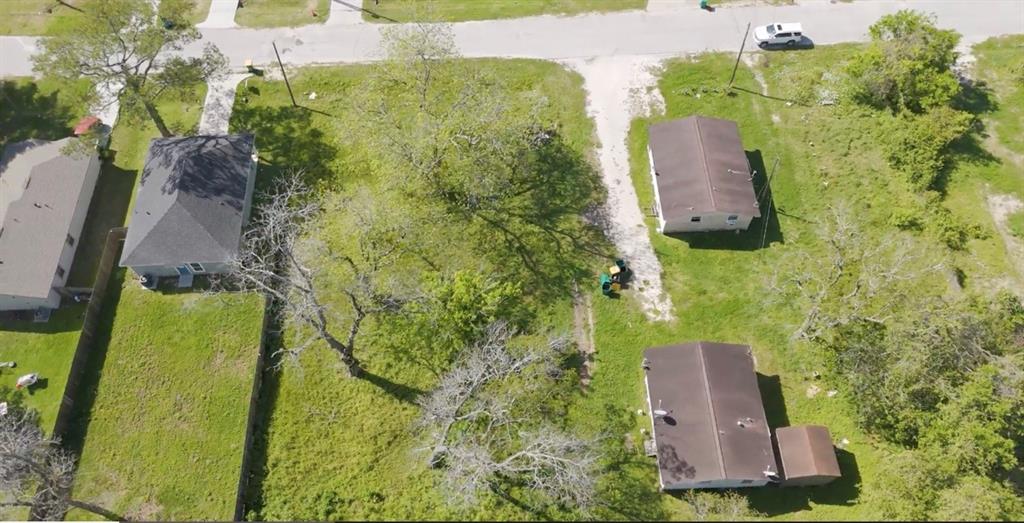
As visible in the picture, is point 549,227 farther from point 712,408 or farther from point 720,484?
point 720,484

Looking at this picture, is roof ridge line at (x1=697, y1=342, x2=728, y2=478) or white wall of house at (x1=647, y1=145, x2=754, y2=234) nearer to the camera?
roof ridge line at (x1=697, y1=342, x2=728, y2=478)

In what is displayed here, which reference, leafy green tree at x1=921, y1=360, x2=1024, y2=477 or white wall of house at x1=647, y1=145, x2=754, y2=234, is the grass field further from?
leafy green tree at x1=921, y1=360, x2=1024, y2=477

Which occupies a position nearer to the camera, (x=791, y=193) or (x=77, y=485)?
(x=77, y=485)

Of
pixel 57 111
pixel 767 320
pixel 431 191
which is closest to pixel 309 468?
pixel 431 191

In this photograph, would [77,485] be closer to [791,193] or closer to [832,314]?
[832,314]

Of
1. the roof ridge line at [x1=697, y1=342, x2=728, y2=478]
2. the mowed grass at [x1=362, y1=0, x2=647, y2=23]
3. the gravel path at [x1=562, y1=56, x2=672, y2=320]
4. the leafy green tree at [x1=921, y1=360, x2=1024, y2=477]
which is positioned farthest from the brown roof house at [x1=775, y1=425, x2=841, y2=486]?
the mowed grass at [x1=362, y1=0, x2=647, y2=23]

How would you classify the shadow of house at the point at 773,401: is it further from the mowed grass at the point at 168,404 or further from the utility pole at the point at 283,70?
the utility pole at the point at 283,70

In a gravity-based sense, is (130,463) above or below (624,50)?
below
